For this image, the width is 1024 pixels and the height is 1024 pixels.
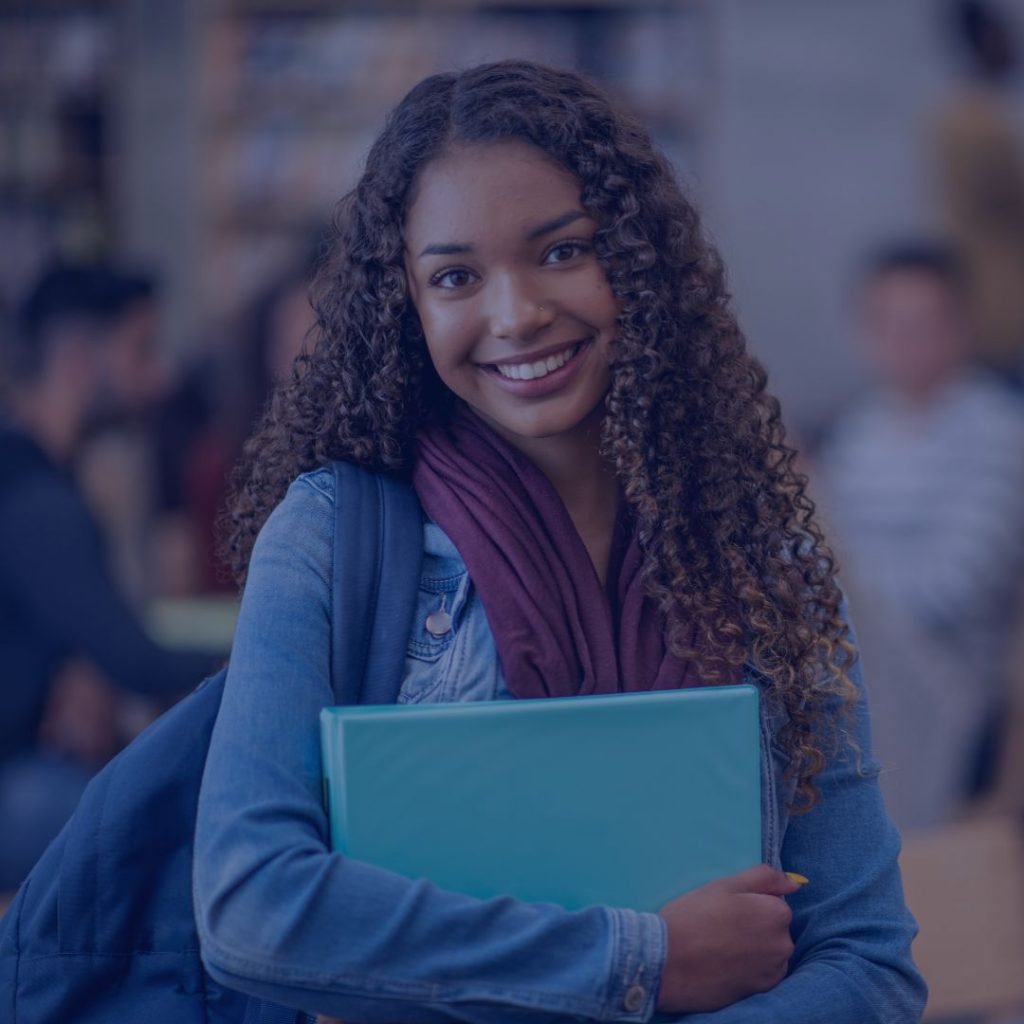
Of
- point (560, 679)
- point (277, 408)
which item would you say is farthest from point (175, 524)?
point (560, 679)

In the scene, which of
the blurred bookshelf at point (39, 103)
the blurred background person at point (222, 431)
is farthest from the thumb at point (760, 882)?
the blurred bookshelf at point (39, 103)

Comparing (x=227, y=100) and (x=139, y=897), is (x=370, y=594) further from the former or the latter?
(x=227, y=100)

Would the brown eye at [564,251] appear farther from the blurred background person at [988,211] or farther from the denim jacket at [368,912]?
the blurred background person at [988,211]

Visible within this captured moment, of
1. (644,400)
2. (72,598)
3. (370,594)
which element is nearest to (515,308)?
(644,400)

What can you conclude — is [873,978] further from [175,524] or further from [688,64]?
[688,64]

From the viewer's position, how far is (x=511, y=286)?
3.95 ft

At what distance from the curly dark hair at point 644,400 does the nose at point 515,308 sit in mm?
74

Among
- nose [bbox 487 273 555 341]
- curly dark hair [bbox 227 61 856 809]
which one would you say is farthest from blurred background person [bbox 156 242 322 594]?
nose [bbox 487 273 555 341]

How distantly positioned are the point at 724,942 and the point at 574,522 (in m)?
0.37

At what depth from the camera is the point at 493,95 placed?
48.6 inches

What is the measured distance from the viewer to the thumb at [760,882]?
3.76 ft

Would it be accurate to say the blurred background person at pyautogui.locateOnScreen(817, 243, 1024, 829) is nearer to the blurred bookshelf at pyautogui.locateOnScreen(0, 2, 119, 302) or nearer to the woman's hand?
the woman's hand

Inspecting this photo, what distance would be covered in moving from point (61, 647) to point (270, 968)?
168 centimetres

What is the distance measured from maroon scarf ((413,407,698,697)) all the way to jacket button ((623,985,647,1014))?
23cm
